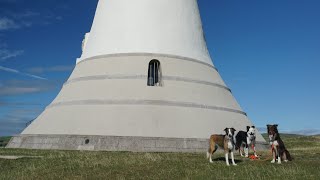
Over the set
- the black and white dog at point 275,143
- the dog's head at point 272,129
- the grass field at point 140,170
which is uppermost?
the dog's head at point 272,129

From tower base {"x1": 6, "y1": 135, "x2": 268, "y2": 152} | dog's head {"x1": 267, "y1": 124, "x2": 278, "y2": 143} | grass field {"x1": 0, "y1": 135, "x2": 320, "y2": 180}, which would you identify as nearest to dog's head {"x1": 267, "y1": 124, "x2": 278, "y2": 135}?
dog's head {"x1": 267, "y1": 124, "x2": 278, "y2": 143}

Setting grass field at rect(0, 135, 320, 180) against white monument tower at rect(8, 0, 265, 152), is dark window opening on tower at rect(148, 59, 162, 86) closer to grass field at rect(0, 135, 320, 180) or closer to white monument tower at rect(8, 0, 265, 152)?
white monument tower at rect(8, 0, 265, 152)

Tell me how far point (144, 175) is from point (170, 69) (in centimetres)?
1610

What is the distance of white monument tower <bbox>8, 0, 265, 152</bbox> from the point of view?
24.5 metres

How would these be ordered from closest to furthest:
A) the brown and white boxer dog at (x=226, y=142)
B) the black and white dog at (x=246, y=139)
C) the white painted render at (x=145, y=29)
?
the brown and white boxer dog at (x=226, y=142) < the black and white dog at (x=246, y=139) < the white painted render at (x=145, y=29)

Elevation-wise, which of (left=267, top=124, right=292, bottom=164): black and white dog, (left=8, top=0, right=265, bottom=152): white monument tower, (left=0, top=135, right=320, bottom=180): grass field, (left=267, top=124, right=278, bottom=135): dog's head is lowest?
(left=0, top=135, right=320, bottom=180): grass field

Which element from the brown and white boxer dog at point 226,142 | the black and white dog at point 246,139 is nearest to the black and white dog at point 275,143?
the brown and white boxer dog at point 226,142

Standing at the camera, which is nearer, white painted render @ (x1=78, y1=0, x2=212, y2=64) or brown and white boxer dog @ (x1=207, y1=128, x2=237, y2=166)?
brown and white boxer dog @ (x1=207, y1=128, x2=237, y2=166)

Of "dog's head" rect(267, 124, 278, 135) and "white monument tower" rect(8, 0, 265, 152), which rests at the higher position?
"white monument tower" rect(8, 0, 265, 152)

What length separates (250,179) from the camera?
1181 centimetres

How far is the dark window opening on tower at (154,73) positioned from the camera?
28.0 meters

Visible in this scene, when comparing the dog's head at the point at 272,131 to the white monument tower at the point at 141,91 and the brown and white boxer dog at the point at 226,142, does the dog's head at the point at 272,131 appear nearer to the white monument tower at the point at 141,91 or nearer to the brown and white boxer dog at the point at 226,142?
the brown and white boxer dog at the point at 226,142

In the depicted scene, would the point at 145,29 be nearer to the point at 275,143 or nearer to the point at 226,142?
the point at 226,142

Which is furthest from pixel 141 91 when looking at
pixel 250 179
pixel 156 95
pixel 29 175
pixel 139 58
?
pixel 250 179
